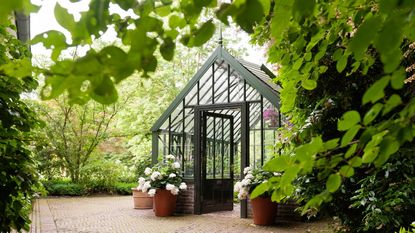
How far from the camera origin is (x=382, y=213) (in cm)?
433

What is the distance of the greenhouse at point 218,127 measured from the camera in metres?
9.53

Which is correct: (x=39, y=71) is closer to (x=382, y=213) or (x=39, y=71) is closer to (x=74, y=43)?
(x=74, y=43)

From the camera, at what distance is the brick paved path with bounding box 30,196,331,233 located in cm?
784

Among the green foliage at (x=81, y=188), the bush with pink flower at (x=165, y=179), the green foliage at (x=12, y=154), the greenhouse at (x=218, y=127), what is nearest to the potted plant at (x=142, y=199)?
the greenhouse at (x=218, y=127)

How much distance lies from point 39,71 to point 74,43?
0.10 meters

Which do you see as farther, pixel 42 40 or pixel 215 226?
pixel 215 226

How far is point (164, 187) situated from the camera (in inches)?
379

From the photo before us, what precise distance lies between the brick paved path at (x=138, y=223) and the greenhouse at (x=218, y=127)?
2.51ft

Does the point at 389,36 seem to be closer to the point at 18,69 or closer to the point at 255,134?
the point at 18,69

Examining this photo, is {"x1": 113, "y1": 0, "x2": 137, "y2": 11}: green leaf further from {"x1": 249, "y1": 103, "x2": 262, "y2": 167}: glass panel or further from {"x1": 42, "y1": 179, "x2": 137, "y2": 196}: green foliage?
{"x1": 42, "y1": 179, "x2": 137, "y2": 196}: green foliage

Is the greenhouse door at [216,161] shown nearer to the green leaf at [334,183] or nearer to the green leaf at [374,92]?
the green leaf at [334,183]

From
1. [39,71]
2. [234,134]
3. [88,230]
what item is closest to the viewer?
[39,71]

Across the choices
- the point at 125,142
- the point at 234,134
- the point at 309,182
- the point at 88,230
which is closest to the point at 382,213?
the point at 309,182

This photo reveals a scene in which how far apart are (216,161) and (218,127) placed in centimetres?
93
